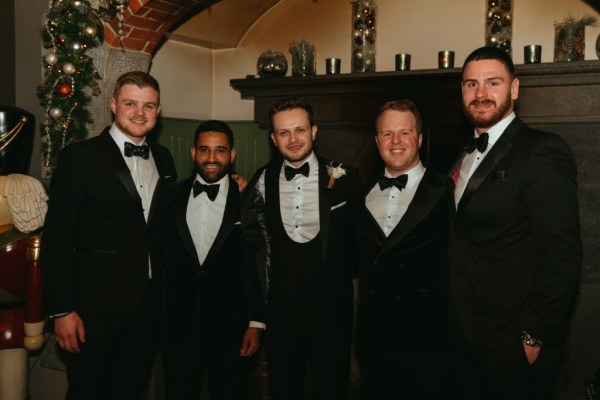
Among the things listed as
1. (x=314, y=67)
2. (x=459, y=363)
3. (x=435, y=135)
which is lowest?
(x=459, y=363)

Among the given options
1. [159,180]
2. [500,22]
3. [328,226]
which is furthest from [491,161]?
[500,22]

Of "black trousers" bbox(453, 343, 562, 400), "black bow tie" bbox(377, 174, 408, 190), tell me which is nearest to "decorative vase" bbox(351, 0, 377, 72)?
"black bow tie" bbox(377, 174, 408, 190)

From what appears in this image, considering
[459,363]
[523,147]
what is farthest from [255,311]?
[523,147]

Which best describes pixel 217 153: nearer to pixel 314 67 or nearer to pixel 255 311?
pixel 255 311

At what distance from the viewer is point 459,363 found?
2.51m

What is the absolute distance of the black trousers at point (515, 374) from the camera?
231 cm

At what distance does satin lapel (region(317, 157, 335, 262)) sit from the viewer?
112 inches

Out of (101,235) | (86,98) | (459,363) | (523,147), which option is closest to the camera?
(523,147)

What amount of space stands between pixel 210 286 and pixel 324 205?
0.69 m

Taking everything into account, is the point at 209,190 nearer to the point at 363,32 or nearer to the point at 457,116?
the point at 457,116

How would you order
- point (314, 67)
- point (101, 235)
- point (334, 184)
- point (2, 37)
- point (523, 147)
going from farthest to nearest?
point (314, 67) < point (2, 37) < point (334, 184) < point (101, 235) < point (523, 147)

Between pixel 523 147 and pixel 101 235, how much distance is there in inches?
72.9

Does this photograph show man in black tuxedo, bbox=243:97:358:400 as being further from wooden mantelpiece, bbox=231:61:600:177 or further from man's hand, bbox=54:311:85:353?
wooden mantelpiece, bbox=231:61:600:177

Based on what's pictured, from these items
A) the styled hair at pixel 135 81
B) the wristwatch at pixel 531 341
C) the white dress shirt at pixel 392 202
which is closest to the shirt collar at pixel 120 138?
the styled hair at pixel 135 81
